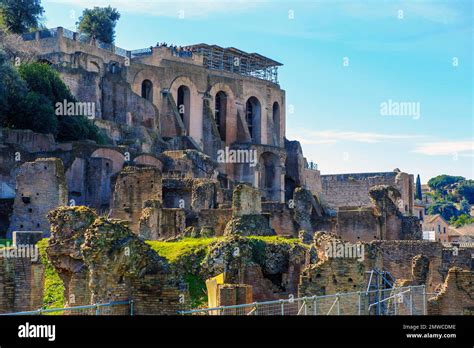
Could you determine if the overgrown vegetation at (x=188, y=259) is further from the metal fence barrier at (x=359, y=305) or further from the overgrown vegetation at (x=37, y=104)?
the overgrown vegetation at (x=37, y=104)

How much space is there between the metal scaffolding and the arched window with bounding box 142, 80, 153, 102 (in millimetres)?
10417

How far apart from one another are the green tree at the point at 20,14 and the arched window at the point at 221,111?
15.4 metres

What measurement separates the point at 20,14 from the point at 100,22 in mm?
10424

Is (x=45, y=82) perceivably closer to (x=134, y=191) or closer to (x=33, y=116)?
(x=33, y=116)

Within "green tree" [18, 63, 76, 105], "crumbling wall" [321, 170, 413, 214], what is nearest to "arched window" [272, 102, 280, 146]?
"crumbling wall" [321, 170, 413, 214]

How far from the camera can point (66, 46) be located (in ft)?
188

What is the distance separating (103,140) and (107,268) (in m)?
36.3

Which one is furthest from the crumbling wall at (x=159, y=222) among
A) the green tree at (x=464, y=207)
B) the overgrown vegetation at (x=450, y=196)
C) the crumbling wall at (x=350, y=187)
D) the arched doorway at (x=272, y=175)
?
the green tree at (x=464, y=207)

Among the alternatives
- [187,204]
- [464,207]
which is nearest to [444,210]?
[464,207]

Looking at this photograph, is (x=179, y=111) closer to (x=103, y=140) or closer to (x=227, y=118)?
(x=227, y=118)

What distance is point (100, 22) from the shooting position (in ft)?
251

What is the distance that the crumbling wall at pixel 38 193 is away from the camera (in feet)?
105

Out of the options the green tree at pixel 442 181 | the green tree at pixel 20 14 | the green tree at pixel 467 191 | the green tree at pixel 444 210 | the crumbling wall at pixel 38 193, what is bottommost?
the crumbling wall at pixel 38 193
